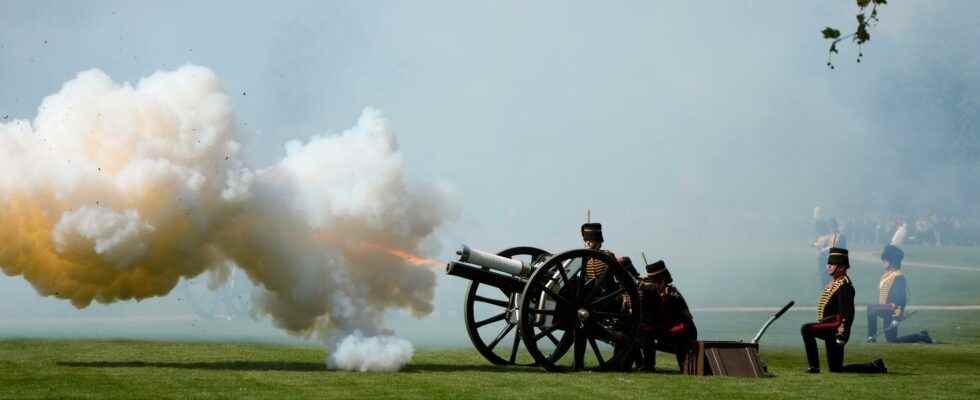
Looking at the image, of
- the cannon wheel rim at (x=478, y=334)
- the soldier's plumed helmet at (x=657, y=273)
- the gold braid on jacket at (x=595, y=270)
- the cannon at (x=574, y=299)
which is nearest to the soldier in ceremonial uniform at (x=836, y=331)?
the soldier's plumed helmet at (x=657, y=273)

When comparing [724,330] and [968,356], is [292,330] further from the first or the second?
[724,330]

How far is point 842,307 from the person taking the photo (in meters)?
17.7

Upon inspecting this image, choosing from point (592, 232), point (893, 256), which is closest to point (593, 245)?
point (592, 232)

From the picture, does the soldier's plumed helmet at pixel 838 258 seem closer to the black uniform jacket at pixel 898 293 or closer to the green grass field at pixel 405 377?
the green grass field at pixel 405 377

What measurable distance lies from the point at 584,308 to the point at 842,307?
145 inches

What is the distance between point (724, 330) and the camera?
37.7 meters

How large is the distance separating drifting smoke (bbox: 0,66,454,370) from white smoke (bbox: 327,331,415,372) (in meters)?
0.02

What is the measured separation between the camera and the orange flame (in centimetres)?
1769

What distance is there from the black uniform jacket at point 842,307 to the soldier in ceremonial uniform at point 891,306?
9.24 metres

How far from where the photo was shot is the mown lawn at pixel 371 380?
45.3 feet

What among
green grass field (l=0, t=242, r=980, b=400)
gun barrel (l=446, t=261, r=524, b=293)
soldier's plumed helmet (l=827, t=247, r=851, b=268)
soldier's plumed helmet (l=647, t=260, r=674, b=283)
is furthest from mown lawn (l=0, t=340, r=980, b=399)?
soldier's plumed helmet (l=827, t=247, r=851, b=268)

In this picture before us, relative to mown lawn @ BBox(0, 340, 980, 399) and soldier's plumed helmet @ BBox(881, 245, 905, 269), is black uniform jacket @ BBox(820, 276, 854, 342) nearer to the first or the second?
mown lawn @ BBox(0, 340, 980, 399)

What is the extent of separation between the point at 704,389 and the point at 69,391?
23.0 ft

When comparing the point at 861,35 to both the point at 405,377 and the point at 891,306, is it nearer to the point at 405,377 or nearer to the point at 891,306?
the point at 405,377
